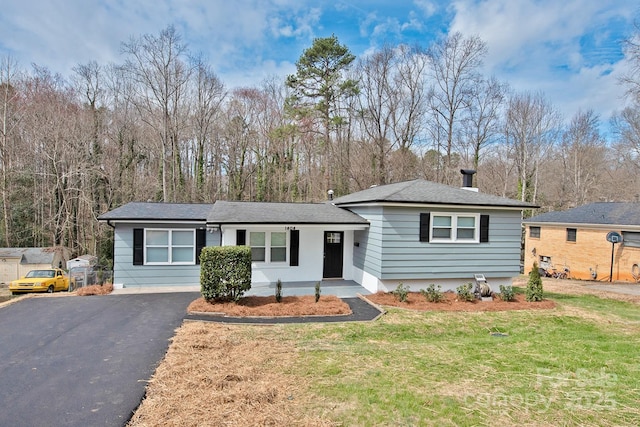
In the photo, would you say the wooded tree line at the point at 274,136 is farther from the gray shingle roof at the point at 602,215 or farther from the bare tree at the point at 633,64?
the bare tree at the point at 633,64

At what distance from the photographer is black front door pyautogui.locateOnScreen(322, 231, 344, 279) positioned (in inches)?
479

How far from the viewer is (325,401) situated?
407cm

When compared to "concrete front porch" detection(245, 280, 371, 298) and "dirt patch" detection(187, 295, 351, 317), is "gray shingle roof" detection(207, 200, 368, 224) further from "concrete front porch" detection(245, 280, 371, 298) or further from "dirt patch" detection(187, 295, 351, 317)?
"dirt patch" detection(187, 295, 351, 317)

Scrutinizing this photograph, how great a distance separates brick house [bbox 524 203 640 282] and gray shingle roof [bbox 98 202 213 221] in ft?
67.4

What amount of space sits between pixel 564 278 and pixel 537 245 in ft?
9.10

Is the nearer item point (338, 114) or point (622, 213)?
point (622, 213)

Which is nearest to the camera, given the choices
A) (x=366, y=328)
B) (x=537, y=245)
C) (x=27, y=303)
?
(x=366, y=328)

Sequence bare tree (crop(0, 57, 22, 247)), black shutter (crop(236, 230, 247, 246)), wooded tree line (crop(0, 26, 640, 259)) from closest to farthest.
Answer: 1. black shutter (crop(236, 230, 247, 246))
2. bare tree (crop(0, 57, 22, 247))
3. wooded tree line (crop(0, 26, 640, 259))

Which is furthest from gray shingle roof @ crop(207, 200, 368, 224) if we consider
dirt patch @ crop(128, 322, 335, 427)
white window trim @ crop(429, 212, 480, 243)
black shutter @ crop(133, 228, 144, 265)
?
dirt patch @ crop(128, 322, 335, 427)

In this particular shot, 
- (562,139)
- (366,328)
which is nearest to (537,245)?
(562,139)

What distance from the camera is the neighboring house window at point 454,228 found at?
34.2 feet

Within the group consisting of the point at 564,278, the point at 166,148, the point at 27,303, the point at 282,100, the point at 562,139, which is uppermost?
the point at 282,100

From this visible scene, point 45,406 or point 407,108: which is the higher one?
point 407,108

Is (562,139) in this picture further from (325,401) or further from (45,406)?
(45,406)
